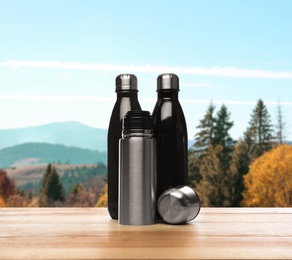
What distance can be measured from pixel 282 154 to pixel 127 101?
1233 inches

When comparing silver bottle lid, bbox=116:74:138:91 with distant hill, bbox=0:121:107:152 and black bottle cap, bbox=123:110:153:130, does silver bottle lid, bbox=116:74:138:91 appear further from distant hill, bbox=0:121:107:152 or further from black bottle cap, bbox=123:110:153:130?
distant hill, bbox=0:121:107:152

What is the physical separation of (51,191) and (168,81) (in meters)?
34.9

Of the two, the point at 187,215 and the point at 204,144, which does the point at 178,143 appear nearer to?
the point at 187,215

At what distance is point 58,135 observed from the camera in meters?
41.4

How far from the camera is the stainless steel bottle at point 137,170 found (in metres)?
1.49

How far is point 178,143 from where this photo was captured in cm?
158

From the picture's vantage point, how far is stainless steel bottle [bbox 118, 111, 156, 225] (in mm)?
1492

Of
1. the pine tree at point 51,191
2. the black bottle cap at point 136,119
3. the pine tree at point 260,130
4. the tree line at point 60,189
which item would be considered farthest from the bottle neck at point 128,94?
the pine tree at point 51,191

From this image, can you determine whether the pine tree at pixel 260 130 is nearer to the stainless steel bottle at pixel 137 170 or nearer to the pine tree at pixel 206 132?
the pine tree at pixel 206 132

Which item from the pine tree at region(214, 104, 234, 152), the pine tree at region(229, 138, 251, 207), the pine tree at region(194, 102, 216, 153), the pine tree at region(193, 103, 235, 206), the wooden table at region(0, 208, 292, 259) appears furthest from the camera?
the pine tree at region(214, 104, 234, 152)

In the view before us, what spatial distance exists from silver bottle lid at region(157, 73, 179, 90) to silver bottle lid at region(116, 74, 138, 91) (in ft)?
0.27

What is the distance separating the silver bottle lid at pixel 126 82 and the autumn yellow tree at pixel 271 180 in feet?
95.6

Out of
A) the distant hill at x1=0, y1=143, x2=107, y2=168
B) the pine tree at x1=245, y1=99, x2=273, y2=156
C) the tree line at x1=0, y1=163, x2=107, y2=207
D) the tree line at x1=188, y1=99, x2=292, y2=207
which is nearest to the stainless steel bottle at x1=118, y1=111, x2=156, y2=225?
the tree line at x1=188, y1=99, x2=292, y2=207

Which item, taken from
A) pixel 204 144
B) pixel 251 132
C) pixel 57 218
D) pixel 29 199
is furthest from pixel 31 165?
pixel 57 218
